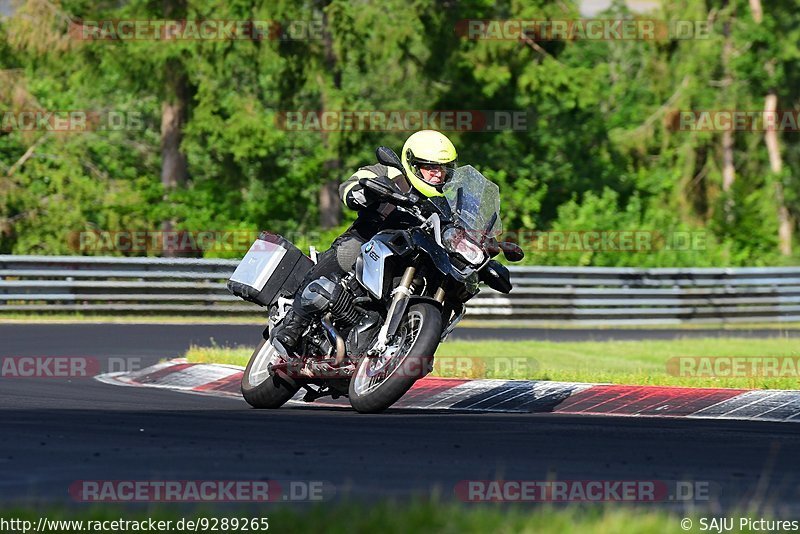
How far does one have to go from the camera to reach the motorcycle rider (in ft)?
35.0

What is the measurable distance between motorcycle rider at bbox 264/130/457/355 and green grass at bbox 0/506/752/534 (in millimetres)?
4882

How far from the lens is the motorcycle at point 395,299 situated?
10.2m

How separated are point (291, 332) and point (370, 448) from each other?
301 cm

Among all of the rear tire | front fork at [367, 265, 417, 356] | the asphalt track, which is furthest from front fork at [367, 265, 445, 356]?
the rear tire

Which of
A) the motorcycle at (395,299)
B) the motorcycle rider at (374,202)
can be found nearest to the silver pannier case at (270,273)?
the motorcycle at (395,299)

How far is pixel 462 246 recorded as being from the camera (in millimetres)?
10258

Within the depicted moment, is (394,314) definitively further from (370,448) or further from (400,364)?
(370,448)

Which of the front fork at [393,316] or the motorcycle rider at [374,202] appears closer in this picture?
the front fork at [393,316]

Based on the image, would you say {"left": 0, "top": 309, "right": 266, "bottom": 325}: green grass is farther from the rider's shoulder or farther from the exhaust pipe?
the rider's shoulder

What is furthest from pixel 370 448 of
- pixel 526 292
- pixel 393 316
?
pixel 526 292

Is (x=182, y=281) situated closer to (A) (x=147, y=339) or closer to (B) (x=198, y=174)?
(A) (x=147, y=339)

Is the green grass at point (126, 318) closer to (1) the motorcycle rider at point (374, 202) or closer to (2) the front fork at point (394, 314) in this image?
(1) the motorcycle rider at point (374, 202)

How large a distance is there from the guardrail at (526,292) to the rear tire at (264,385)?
13.9m

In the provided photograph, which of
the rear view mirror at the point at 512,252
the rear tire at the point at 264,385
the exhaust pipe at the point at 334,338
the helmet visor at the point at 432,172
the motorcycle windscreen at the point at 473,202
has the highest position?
the helmet visor at the point at 432,172
